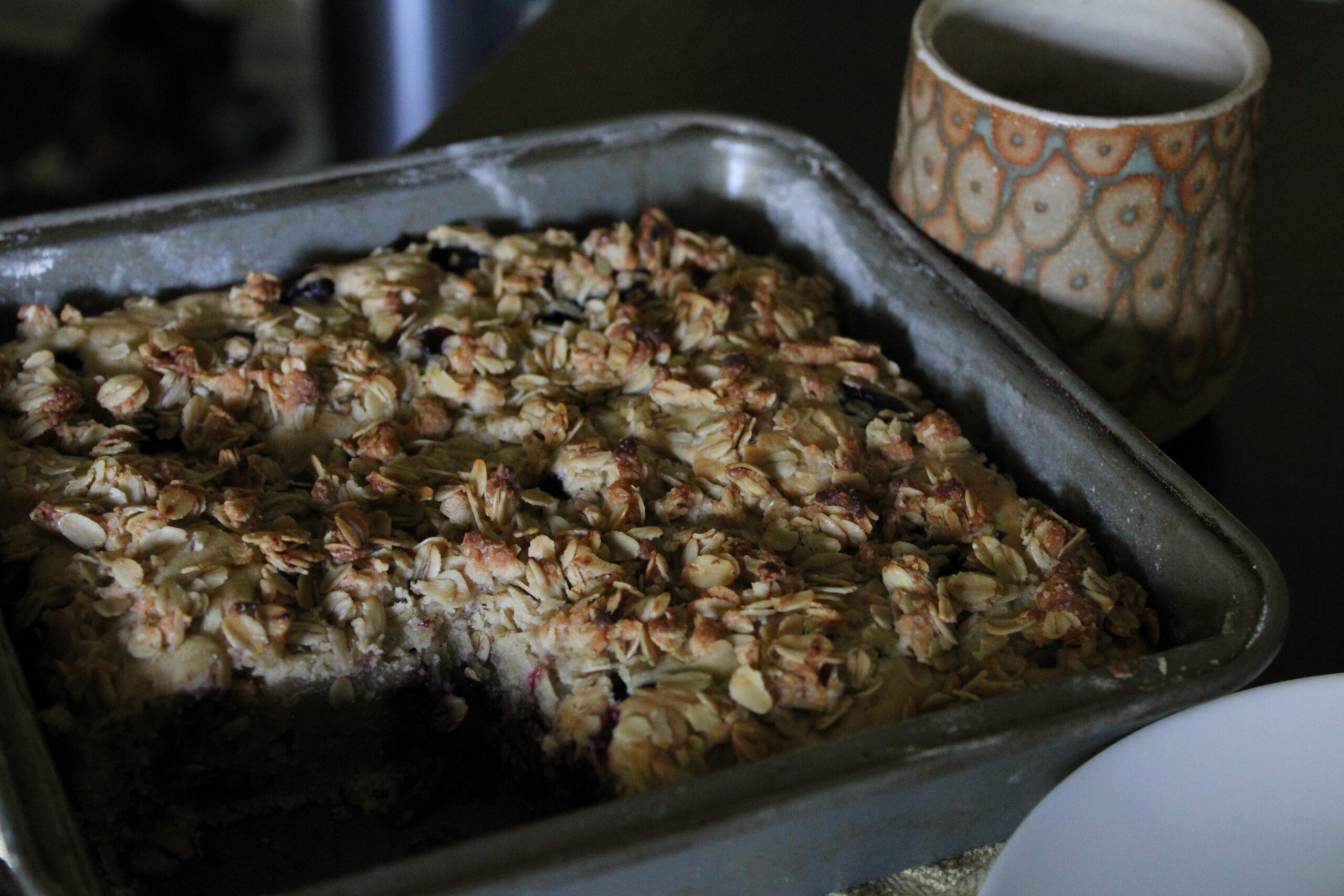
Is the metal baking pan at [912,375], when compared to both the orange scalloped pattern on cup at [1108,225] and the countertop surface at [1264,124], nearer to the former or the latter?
the orange scalloped pattern on cup at [1108,225]

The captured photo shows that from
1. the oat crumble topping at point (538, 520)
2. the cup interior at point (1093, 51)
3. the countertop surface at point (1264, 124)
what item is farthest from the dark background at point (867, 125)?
the oat crumble topping at point (538, 520)

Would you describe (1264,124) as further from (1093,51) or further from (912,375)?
(912,375)

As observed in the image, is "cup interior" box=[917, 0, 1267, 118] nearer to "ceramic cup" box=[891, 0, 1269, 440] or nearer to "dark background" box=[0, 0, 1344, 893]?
"ceramic cup" box=[891, 0, 1269, 440]

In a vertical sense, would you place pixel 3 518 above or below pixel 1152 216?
below

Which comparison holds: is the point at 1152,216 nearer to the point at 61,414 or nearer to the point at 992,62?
the point at 992,62

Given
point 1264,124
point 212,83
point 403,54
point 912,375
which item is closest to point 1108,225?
point 912,375

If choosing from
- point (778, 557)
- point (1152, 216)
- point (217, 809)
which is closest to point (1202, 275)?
point (1152, 216)

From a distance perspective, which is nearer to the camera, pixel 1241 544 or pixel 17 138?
pixel 1241 544
